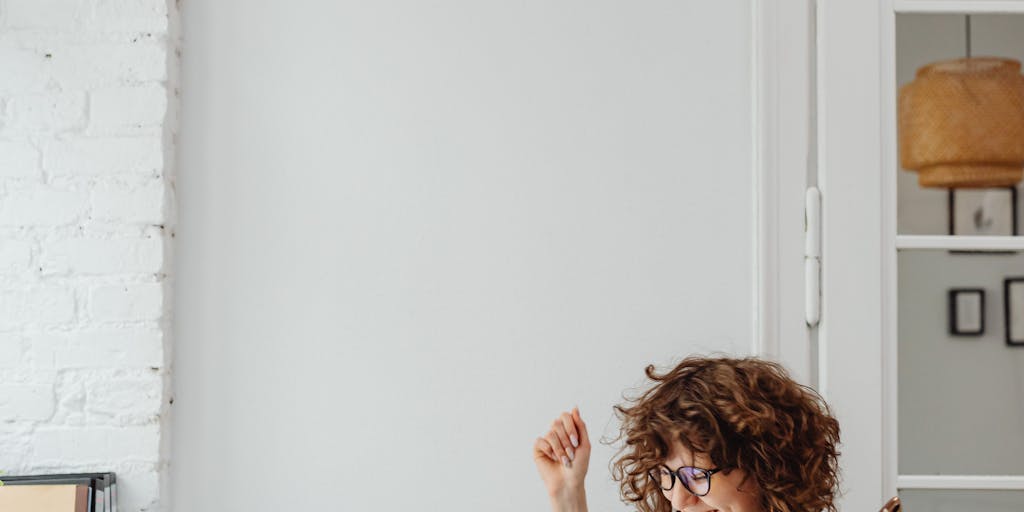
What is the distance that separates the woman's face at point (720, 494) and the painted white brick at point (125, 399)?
3.05ft

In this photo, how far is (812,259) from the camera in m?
1.64

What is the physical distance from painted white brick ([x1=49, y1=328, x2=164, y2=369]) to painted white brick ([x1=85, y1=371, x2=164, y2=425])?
0.03 metres

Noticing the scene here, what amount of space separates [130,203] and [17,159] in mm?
218

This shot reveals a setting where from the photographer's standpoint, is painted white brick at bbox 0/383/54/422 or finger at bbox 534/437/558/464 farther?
painted white brick at bbox 0/383/54/422

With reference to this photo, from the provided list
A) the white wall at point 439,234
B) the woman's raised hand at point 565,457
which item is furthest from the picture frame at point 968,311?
the woman's raised hand at point 565,457

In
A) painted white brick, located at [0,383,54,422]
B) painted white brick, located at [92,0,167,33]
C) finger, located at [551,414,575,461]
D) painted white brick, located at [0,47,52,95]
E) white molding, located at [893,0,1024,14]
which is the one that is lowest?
finger, located at [551,414,575,461]

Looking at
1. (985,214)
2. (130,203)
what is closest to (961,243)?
(985,214)

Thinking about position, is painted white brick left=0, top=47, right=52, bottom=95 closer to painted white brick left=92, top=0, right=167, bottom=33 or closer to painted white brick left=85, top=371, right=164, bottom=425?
painted white brick left=92, top=0, right=167, bottom=33

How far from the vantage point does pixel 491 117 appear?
167cm

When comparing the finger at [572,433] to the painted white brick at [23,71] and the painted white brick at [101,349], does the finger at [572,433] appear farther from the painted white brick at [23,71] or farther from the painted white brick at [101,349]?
the painted white brick at [23,71]

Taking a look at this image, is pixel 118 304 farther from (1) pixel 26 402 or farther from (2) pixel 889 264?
(2) pixel 889 264

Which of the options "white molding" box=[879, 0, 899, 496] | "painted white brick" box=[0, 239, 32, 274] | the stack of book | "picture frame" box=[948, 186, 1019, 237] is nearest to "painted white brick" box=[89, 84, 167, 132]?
"painted white brick" box=[0, 239, 32, 274]

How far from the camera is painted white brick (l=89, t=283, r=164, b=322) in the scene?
1.59 m

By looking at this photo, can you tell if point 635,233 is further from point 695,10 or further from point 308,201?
point 308,201
